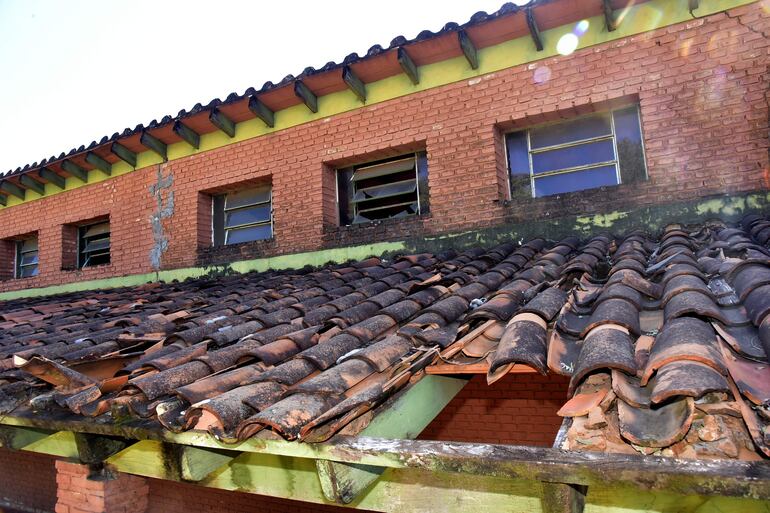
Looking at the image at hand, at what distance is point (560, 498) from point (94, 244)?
10.9 metres

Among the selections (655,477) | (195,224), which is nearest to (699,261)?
(655,477)

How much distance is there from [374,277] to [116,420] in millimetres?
3154

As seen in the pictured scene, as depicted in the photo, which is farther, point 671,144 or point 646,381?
point 671,144

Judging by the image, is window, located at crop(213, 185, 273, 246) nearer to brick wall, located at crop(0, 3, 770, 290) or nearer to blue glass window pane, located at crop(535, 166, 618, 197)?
brick wall, located at crop(0, 3, 770, 290)

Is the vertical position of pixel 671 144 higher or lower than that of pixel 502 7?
lower

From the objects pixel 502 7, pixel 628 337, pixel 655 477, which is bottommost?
pixel 655 477

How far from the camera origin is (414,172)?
7.13m

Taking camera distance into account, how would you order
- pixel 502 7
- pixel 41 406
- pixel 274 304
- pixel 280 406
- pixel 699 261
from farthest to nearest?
pixel 502 7
pixel 274 304
pixel 699 261
pixel 41 406
pixel 280 406

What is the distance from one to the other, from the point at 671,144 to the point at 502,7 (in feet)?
8.21

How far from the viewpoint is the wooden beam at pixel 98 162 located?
9008mm

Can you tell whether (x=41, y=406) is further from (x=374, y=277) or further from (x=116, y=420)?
(x=374, y=277)

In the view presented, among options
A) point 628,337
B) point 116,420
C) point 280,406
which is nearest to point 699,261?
point 628,337

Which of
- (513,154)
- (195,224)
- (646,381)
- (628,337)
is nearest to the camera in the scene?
(646,381)

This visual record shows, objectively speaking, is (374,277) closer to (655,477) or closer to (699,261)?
(699,261)
